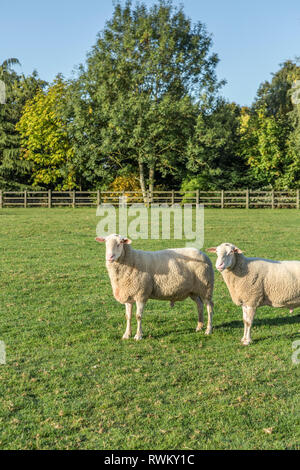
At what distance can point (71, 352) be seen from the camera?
6562 mm

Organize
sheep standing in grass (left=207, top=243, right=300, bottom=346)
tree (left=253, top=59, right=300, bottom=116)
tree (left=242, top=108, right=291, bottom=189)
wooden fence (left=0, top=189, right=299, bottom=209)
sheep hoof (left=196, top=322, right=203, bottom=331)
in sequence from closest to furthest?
1. sheep standing in grass (left=207, top=243, right=300, bottom=346)
2. sheep hoof (left=196, top=322, right=203, bottom=331)
3. wooden fence (left=0, top=189, right=299, bottom=209)
4. tree (left=242, top=108, right=291, bottom=189)
5. tree (left=253, top=59, right=300, bottom=116)

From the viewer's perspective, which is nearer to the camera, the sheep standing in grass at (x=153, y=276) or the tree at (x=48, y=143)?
the sheep standing in grass at (x=153, y=276)

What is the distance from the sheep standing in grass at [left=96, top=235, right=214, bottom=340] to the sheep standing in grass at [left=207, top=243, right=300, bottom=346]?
538mm

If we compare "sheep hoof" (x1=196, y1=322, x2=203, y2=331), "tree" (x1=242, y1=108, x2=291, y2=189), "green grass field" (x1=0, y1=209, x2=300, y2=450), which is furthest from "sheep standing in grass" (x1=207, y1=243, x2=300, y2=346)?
"tree" (x1=242, y1=108, x2=291, y2=189)

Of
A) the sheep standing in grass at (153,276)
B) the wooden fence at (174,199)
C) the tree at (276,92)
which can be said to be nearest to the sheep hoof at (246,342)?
the sheep standing in grass at (153,276)

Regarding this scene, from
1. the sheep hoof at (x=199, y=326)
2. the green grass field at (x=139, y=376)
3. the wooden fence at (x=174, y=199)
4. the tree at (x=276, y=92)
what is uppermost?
the tree at (x=276, y=92)

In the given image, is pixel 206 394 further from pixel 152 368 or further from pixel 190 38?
pixel 190 38

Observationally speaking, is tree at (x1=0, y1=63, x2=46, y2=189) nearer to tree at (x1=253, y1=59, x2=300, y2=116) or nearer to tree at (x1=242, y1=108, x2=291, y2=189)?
tree at (x1=242, y1=108, x2=291, y2=189)

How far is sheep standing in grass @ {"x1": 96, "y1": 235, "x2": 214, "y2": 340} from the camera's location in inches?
284

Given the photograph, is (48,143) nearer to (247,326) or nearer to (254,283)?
(254,283)

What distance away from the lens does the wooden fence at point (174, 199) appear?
3934cm

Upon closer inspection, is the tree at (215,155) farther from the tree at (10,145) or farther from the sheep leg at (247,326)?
the sheep leg at (247,326)

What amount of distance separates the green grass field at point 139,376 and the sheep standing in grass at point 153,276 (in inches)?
21.5
